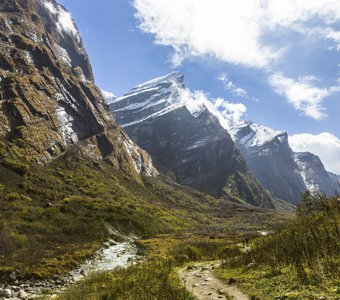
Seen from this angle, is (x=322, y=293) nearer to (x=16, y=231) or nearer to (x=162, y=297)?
(x=162, y=297)

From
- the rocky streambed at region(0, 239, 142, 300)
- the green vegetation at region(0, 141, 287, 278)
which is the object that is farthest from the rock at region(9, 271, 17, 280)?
the green vegetation at region(0, 141, 287, 278)

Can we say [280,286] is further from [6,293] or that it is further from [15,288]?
[15,288]

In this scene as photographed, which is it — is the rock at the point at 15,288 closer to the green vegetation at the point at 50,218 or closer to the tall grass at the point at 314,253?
the green vegetation at the point at 50,218

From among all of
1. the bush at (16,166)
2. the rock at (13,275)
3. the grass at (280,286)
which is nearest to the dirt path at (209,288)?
the grass at (280,286)

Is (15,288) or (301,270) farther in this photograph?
(15,288)

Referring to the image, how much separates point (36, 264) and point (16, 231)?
90.1 feet

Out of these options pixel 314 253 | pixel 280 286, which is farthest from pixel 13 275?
pixel 314 253

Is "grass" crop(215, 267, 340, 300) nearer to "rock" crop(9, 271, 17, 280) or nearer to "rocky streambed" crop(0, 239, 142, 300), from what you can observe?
"rocky streambed" crop(0, 239, 142, 300)

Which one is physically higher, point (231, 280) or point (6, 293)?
point (231, 280)

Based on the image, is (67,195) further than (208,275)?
Yes

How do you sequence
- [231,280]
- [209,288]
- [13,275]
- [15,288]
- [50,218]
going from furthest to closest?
[50,218] < [13,275] < [15,288] < [231,280] < [209,288]

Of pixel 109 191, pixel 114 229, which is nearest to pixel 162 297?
pixel 114 229


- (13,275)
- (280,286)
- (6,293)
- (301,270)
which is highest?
Result: (301,270)

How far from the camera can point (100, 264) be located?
4972 cm
